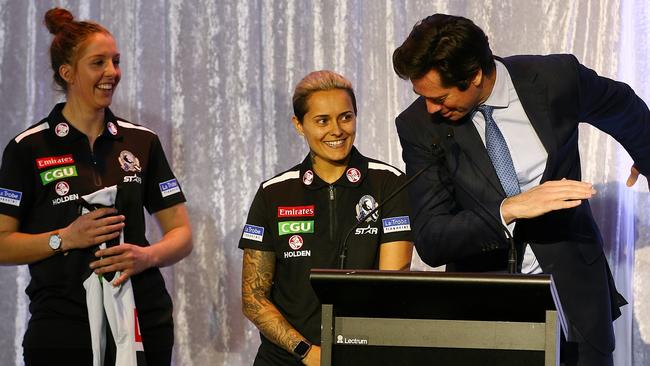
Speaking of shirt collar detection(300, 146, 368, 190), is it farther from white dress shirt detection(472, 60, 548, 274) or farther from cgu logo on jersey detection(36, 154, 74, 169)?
cgu logo on jersey detection(36, 154, 74, 169)

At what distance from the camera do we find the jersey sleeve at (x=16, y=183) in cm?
335

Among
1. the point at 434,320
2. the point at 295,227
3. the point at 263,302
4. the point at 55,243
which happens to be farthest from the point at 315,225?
the point at 434,320

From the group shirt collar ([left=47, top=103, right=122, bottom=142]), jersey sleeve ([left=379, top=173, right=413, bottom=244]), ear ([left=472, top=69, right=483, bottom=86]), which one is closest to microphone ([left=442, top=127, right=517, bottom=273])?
ear ([left=472, top=69, right=483, bottom=86])

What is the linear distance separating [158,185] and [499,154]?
1328mm

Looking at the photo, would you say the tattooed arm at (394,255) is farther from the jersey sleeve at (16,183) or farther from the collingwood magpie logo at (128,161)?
the jersey sleeve at (16,183)

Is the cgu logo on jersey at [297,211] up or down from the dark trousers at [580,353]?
up

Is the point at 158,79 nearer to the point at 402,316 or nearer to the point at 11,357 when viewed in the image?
the point at 11,357

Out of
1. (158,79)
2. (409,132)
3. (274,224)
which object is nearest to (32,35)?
(158,79)

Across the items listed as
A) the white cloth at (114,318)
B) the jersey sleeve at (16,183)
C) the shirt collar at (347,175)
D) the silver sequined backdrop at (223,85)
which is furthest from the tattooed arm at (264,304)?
the silver sequined backdrop at (223,85)

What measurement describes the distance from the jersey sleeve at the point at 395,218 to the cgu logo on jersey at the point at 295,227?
0.22m

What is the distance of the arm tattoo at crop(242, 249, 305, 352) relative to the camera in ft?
9.73

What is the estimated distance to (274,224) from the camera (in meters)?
3.15

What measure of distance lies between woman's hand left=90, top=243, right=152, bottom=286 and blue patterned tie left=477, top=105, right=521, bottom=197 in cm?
123

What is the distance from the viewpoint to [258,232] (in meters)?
3.14
